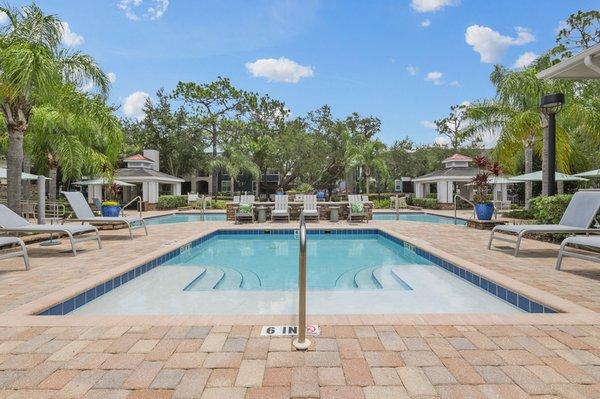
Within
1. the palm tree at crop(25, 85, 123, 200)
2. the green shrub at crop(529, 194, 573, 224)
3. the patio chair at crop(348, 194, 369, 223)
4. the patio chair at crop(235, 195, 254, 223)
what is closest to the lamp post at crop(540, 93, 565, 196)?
the green shrub at crop(529, 194, 573, 224)

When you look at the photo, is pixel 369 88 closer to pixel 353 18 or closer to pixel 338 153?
pixel 338 153

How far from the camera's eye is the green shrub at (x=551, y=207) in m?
8.50

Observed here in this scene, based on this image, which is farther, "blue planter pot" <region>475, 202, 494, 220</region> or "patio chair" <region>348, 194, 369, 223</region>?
"patio chair" <region>348, 194, 369, 223</region>

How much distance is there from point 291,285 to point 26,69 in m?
7.19

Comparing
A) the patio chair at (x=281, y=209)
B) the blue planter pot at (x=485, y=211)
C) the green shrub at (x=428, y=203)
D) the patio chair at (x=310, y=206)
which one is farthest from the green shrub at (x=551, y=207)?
the green shrub at (x=428, y=203)

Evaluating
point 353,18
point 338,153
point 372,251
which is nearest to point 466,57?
point 353,18

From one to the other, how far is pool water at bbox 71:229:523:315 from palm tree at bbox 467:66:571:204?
10813mm

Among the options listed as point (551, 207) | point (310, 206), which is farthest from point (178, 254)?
point (551, 207)

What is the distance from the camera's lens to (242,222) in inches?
579

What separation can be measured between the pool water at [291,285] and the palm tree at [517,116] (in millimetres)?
10813

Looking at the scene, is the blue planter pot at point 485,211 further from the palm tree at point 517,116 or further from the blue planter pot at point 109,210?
the blue planter pot at point 109,210

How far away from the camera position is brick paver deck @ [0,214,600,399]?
7.67 ft

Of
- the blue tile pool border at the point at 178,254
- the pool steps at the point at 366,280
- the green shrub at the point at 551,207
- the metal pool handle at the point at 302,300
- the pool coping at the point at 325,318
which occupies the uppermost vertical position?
the green shrub at the point at 551,207

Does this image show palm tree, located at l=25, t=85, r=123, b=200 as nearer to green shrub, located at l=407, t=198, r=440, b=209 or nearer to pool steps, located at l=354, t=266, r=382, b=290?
pool steps, located at l=354, t=266, r=382, b=290
